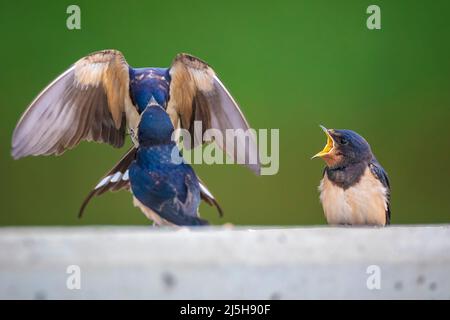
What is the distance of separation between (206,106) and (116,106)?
0.61ft

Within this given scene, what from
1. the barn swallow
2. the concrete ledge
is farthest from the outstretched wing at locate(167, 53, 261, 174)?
the concrete ledge

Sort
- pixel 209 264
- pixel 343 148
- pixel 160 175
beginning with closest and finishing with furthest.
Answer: pixel 209 264
pixel 160 175
pixel 343 148

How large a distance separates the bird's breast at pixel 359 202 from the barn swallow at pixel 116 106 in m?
0.23

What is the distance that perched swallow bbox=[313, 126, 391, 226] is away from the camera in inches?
59.1

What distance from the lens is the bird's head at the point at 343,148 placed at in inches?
58.8

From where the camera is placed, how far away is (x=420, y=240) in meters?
0.87

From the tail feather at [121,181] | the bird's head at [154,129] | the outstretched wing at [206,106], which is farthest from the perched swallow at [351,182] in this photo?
the bird's head at [154,129]

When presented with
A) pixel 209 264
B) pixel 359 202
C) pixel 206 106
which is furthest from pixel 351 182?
pixel 209 264

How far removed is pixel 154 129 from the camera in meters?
1.23

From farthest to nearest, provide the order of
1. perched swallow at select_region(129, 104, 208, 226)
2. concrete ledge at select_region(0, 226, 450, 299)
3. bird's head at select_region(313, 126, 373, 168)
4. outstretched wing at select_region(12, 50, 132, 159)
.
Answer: bird's head at select_region(313, 126, 373, 168) < outstretched wing at select_region(12, 50, 132, 159) < perched swallow at select_region(129, 104, 208, 226) < concrete ledge at select_region(0, 226, 450, 299)

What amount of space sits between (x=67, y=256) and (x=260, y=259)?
0.23 metres

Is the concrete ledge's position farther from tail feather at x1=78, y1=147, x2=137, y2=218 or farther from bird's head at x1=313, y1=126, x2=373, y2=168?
bird's head at x1=313, y1=126, x2=373, y2=168

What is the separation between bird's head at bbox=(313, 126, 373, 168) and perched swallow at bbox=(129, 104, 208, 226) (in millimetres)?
385

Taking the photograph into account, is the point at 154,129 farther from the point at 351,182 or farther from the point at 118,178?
the point at 351,182
